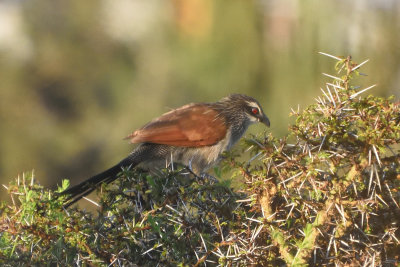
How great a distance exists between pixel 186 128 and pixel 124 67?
12416mm

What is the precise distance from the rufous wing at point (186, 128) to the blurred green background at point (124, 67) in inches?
87.1

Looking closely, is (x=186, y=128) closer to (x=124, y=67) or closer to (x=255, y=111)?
(x=255, y=111)

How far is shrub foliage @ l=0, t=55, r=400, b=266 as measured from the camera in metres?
1.47

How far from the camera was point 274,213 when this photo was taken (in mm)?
1522

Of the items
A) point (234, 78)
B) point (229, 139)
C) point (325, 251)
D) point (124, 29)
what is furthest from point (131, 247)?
point (124, 29)

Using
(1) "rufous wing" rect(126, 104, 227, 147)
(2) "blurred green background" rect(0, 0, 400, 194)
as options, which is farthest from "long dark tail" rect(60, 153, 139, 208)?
(2) "blurred green background" rect(0, 0, 400, 194)

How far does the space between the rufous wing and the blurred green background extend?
2.21 metres

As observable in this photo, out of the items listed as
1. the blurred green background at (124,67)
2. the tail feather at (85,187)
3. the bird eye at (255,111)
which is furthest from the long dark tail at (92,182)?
the blurred green background at (124,67)

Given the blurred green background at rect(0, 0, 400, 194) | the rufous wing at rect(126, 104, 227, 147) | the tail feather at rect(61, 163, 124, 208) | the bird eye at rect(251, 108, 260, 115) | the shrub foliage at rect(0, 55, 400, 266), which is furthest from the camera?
the blurred green background at rect(0, 0, 400, 194)

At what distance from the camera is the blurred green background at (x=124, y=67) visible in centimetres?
679

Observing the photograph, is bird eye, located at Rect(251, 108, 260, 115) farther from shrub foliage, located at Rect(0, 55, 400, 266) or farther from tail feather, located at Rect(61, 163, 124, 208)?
shrub foliage, located at Rect(0, 55, 400, 266)

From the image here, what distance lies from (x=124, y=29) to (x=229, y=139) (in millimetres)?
12209

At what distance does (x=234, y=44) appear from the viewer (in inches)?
301

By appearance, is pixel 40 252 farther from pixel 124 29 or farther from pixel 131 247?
pixel 124 29
